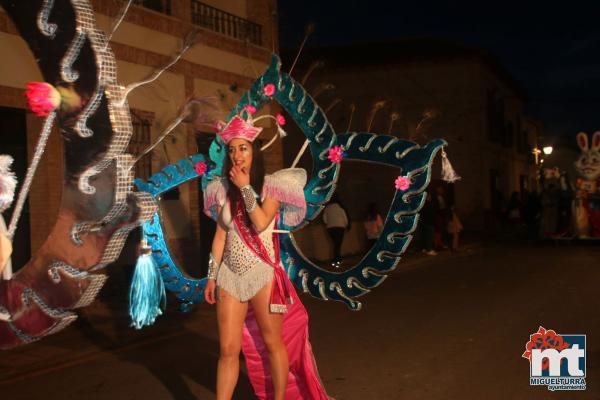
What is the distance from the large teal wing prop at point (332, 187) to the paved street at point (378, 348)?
888mm

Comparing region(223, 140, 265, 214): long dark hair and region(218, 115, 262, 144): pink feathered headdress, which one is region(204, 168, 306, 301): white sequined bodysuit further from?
region(218, 115, 262, 144): pink feathered headdress

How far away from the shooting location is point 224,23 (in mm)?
14844

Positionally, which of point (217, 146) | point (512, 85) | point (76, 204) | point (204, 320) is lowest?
point (204, 320)

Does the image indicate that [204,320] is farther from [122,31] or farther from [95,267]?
[122,31]

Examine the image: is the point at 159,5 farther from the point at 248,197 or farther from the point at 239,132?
the point at 248,197

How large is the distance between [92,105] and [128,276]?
6756 mm

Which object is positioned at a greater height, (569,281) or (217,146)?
(217,146)

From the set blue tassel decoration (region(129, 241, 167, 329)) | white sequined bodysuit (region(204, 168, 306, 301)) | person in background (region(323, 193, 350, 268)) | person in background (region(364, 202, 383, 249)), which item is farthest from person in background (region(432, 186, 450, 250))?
white sequined bodysuit (region(204, 168, 306, 301))

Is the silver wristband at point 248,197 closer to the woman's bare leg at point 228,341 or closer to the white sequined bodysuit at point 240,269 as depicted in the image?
the white sequined bodysuit at point 240,269

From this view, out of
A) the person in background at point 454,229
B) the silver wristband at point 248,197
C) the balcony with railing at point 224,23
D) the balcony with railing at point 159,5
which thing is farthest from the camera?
the person in background at point 454,229

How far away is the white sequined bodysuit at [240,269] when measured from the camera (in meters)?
3.96

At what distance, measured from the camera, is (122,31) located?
11.7 metres

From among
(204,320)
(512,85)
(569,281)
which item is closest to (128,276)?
(204,320)
